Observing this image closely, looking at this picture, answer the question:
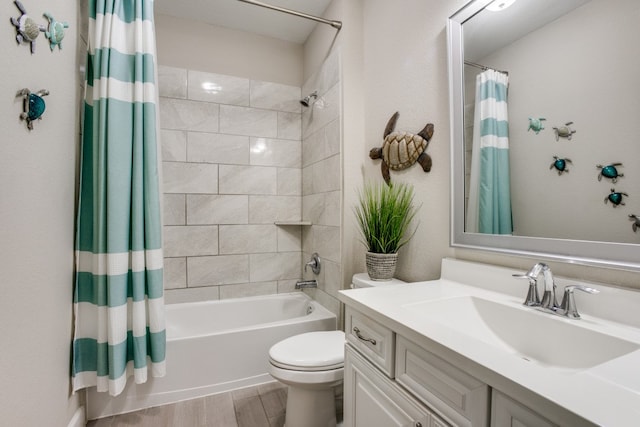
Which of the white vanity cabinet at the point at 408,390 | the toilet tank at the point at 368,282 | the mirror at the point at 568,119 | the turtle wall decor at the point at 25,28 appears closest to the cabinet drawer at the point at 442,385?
the white vanity cabinet at the point at 408,390

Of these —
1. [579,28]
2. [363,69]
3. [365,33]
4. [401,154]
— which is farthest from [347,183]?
[579,28]

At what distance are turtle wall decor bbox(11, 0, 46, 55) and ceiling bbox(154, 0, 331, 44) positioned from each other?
1.47m

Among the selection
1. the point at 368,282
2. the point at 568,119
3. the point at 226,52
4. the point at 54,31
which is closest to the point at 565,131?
the point at 568,119

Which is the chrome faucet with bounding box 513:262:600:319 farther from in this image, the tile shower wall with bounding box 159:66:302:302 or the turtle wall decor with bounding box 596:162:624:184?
the tile shower wall with bounding box 159:66:302:302

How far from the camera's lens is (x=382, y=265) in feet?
4.87

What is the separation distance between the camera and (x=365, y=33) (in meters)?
1.91

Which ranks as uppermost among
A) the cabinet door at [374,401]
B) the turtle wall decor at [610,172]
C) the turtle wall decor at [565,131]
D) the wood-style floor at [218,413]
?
the turtle wall decor at [565,131]

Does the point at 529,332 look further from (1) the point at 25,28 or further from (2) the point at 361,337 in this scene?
(1) the point at 25,28

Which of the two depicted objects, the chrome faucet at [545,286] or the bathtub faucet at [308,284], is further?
the bathtub faucet at [308,284]

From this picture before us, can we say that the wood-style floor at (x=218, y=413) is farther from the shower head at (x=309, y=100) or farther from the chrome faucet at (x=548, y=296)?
the shower head at (x=309, y=100)

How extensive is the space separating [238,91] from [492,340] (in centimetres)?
240

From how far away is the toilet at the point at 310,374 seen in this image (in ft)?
4.23

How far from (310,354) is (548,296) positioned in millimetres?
959

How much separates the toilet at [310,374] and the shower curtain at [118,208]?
2.19 ft
